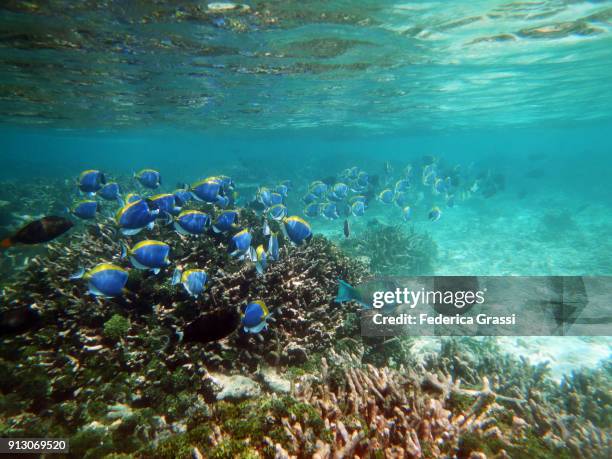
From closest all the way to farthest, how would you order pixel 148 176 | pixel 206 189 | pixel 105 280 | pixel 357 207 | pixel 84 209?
pixel 105 280, pixel 206 189, pixel 84 209, pixel 148 176, pixel 357 207

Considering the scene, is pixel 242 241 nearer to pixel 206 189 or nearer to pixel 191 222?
pixel 191 222

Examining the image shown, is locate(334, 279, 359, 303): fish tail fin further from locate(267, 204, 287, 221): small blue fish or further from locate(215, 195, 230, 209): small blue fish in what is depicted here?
locate(267, 204, 287, 221): small blue fish

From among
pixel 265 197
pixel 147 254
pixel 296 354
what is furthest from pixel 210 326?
pixel 265 197

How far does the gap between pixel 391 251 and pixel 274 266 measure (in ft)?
29.9

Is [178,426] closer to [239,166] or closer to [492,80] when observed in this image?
[492,80]

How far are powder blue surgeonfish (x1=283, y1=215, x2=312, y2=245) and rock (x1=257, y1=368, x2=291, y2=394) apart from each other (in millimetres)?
2156

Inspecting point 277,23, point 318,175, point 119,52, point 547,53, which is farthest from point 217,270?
point 318,175

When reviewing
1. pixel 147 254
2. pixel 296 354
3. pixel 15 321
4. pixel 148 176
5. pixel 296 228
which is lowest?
pixel 296 354

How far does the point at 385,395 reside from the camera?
13.2 ft

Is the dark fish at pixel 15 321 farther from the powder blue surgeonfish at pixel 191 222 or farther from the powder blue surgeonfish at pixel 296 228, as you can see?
the powder blue surgeonfish at pixel 296 228

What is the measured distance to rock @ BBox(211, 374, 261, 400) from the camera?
4371 millimetres

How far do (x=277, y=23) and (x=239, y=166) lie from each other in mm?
24037

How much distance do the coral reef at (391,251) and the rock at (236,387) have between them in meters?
8.99

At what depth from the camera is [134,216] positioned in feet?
14.7
